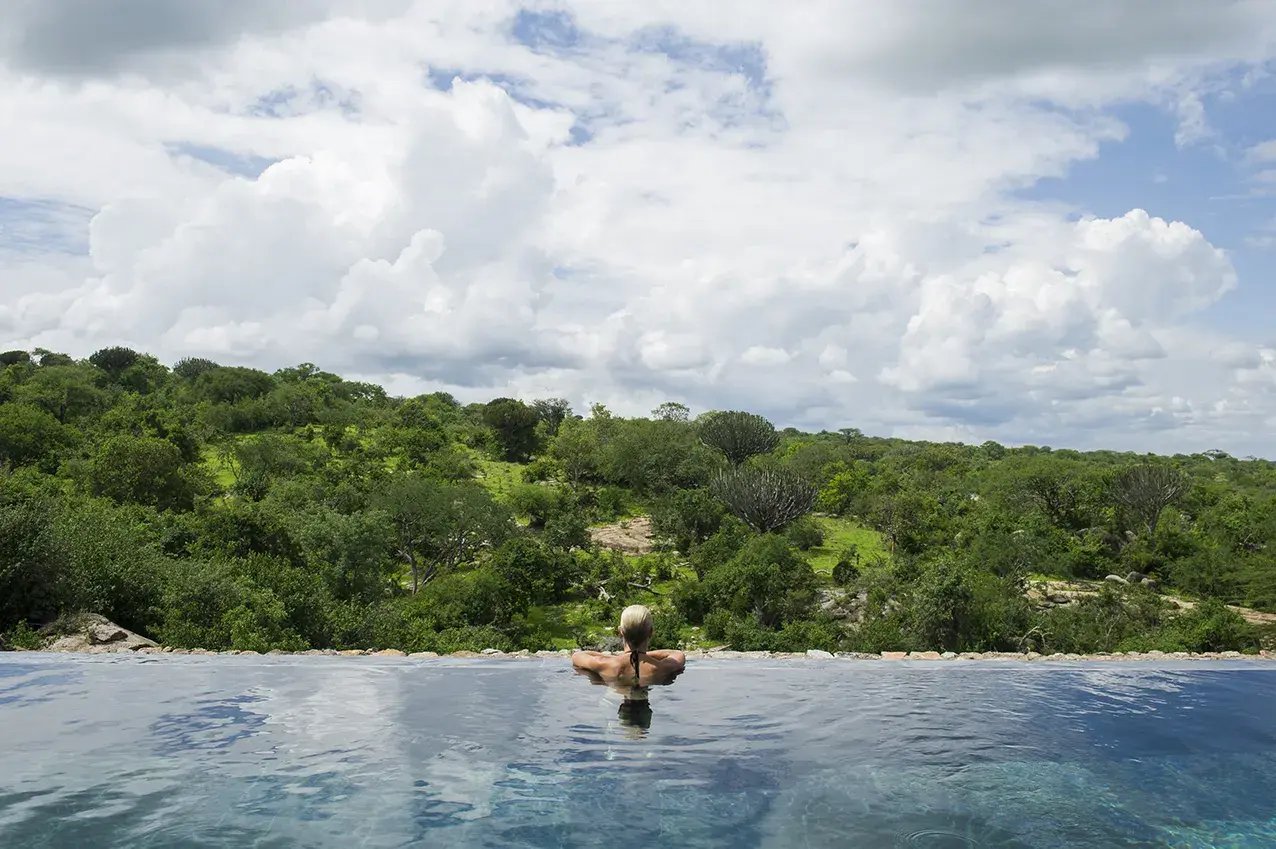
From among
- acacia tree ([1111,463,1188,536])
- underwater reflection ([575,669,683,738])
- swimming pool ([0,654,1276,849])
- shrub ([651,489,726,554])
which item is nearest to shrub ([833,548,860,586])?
shrub ([651,489,726,554])

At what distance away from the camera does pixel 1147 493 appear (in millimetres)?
37375

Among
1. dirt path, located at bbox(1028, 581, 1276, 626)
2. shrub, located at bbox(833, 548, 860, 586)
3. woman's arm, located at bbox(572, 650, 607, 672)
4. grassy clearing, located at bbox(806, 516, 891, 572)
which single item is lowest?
dirt path, located at bbox(1028, 581, 1276, 626)

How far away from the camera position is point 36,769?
6.88m

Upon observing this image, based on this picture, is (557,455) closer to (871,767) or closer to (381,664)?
(381,664)

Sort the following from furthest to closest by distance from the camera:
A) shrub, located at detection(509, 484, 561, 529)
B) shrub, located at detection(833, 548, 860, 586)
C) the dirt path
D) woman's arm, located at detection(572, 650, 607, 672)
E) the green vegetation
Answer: shrub, located at detection(509, 484, 561, 529) → shrub, located at detection(833, 548, 860, 586) → the dirt path → the green vegetation → woman's arm, located at detection(572, 650, 607, 672)

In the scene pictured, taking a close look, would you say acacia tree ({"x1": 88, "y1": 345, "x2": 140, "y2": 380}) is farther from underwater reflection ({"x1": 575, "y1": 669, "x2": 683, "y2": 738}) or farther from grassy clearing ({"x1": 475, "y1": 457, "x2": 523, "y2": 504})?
underwater reflection ({"x1": 575, "y1": 669, "x2": 683, "y2": 738})

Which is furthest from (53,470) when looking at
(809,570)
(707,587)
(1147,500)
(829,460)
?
(1147,500)

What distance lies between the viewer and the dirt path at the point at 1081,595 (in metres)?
25.3

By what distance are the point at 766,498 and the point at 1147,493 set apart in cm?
1606

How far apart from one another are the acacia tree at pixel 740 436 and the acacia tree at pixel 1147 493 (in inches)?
745

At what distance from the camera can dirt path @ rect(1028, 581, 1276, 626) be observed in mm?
25300

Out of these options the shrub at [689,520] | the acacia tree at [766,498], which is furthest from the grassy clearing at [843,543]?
the shrub at [689,520]

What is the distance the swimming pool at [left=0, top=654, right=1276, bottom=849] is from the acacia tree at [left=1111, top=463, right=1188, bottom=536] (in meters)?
28.9

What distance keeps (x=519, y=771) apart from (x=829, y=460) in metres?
48.5
